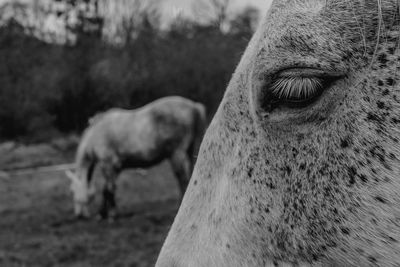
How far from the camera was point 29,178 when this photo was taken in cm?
1289

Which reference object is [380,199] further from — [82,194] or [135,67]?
[135,67]

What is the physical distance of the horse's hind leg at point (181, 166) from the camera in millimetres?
8312

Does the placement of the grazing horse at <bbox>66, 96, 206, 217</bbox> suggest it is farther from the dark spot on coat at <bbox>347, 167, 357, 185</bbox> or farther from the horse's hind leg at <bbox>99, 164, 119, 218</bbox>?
the dark spot on coat at <bbox>347, 167, 357, 185</bbox>

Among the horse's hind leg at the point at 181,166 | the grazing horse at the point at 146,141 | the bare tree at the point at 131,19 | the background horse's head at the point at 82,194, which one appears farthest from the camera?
the bare tree at the point at 131,19

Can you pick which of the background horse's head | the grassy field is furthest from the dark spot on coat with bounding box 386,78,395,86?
the background horse's head

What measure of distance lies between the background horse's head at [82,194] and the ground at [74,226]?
0.85 feet

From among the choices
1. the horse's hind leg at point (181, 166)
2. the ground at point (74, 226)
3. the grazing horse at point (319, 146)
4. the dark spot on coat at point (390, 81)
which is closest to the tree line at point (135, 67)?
the ground at point (74, 226)

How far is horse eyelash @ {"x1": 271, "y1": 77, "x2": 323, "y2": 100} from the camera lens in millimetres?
1346

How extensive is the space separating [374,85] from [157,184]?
36.6ft

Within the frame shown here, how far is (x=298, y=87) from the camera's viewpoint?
136 cm

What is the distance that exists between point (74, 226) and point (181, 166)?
7.34 ft

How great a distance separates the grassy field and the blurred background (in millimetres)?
21

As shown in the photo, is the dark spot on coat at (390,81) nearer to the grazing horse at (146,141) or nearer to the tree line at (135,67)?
the grazing horse at (146,141)

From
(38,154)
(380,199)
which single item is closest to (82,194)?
(38,154)
